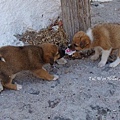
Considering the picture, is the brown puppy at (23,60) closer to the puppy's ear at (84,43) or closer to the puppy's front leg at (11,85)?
the puppy's front leg at (11,85)

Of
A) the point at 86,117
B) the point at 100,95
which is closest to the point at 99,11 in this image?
the point at 100,95

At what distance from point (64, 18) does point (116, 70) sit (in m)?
0.91

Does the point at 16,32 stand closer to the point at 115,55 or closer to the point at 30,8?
the point at 30,8

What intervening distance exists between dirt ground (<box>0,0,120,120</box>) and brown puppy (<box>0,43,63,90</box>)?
14 cm

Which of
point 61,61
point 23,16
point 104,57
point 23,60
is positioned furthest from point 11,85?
point 23,16

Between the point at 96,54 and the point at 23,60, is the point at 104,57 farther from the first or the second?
the point at 23,60

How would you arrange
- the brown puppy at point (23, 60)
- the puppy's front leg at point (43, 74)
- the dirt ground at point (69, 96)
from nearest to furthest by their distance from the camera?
the dirt ground at point (69, 96), the brown puppy at point (23, 60), the puppy's front leg at point (43, 74)

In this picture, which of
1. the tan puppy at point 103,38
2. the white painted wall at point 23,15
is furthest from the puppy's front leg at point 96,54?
the white painted wall at point 23,15

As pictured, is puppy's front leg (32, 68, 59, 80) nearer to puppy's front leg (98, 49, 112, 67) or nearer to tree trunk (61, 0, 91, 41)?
puppy's front leg (98, 49, 112, 67)

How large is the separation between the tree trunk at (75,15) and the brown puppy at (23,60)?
64 cm

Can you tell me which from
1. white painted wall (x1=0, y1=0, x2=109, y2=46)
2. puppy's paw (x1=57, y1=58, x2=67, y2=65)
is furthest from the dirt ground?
white painted wall (x1=0, y1=0, x2=109, y2=46)

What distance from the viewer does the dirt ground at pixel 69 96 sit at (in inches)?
127

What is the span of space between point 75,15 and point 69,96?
1088mm

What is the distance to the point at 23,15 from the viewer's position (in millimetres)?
4613
